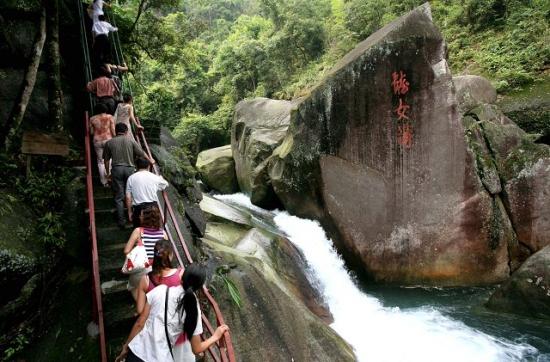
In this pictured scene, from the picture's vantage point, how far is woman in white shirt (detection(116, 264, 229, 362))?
2822 mm

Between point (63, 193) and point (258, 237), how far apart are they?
16.0 feet

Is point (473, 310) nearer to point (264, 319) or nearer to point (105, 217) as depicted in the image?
point (264, 319)

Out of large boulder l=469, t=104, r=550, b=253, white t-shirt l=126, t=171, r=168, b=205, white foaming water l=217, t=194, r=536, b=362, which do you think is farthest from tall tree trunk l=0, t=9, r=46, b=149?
large boulder l=469, t=104, r=550, b=253

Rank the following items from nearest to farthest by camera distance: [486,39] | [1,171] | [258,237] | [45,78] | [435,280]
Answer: [1,171], [45,78], [258,237], [435,280], [486,39]

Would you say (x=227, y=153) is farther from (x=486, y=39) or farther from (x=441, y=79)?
(x=486, y=39)

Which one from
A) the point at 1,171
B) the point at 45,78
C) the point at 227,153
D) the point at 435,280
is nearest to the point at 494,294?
the point at 435,280

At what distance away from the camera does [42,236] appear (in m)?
5.18

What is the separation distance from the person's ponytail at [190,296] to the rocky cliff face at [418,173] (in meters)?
8.12

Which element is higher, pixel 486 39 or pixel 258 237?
pixel 486 39

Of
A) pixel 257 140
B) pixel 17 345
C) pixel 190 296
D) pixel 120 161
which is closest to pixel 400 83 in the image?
pixel 257 140

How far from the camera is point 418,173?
10.2m

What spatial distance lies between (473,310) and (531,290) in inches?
53.9

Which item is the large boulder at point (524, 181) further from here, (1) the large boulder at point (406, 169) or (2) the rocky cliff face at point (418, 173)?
(1) the large boulder at point (406, 169)

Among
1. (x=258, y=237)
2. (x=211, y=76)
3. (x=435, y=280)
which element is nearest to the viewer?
(x=258, y=237)
